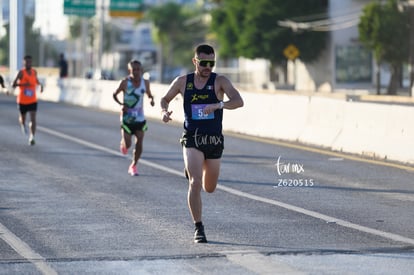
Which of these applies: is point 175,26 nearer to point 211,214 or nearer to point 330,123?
point 330,123

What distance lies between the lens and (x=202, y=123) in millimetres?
11078

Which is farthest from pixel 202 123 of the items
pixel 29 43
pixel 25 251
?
pixel 29 43

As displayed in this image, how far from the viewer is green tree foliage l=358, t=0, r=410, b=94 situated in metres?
65.9

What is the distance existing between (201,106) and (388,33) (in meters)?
56.2

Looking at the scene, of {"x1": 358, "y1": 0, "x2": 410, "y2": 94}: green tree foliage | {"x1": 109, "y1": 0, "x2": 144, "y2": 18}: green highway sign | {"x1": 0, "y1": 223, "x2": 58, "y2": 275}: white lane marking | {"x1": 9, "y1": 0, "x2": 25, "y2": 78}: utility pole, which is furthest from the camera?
{"x1": 358, "y1": 0, "x2": 410, "y2": 94}: green tree foliage

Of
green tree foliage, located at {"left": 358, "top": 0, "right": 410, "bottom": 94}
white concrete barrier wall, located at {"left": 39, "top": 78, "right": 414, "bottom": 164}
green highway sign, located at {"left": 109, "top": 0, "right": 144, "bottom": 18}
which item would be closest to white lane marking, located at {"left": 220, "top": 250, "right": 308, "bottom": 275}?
white concrete barrier wall, located at {"left": 39, "top": 78, "right": 414, "bottom": 164}

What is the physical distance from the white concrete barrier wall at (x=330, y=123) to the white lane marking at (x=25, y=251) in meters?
9.18

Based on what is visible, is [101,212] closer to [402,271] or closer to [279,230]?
[279,230]

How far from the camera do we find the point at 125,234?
11.4 metres

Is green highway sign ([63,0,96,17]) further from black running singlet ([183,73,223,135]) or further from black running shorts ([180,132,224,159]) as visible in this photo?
black running shorts ([180,132,224,159])

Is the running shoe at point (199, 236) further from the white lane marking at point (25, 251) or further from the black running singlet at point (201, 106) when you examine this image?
the white lane marking at point (25, 251)

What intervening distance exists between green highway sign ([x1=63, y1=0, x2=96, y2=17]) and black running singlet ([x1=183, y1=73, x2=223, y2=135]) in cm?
5016

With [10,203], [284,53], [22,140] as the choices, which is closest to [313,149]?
[22,140]

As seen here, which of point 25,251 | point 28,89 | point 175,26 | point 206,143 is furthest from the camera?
point 175,26
